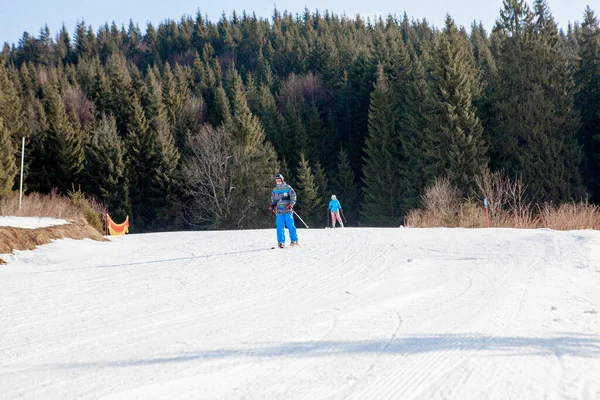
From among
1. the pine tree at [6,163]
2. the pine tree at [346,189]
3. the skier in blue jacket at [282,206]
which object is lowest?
the pine tree at [346,189]

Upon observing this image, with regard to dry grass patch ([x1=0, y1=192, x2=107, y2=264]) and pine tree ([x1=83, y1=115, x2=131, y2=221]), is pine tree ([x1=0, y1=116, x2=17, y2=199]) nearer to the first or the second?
pine tree ([x1=83, y1=115, x2=131, y2=221])

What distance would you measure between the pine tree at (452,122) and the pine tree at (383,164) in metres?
5.76

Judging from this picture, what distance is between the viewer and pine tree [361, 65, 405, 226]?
45.1 meters

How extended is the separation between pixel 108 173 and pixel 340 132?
1022 inches

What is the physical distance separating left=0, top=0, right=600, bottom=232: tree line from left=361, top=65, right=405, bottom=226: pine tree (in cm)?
13

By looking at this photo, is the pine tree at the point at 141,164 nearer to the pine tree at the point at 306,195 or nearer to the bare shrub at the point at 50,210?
the pine tree at the point at 306,195

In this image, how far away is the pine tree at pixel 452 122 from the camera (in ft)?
125

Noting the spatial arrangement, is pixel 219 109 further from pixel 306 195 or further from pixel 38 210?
pixel 38 210

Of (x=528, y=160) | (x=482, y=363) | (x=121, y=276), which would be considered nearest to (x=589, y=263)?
(x=482, y=363)

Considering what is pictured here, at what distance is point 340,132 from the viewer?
57969mm

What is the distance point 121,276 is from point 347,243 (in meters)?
5.45

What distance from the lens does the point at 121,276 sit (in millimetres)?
8352

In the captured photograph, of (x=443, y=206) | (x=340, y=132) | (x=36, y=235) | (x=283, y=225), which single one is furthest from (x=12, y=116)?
(x=283, y=225)

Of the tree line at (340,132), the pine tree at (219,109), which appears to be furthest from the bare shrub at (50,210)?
the pine tree at (219,109)
